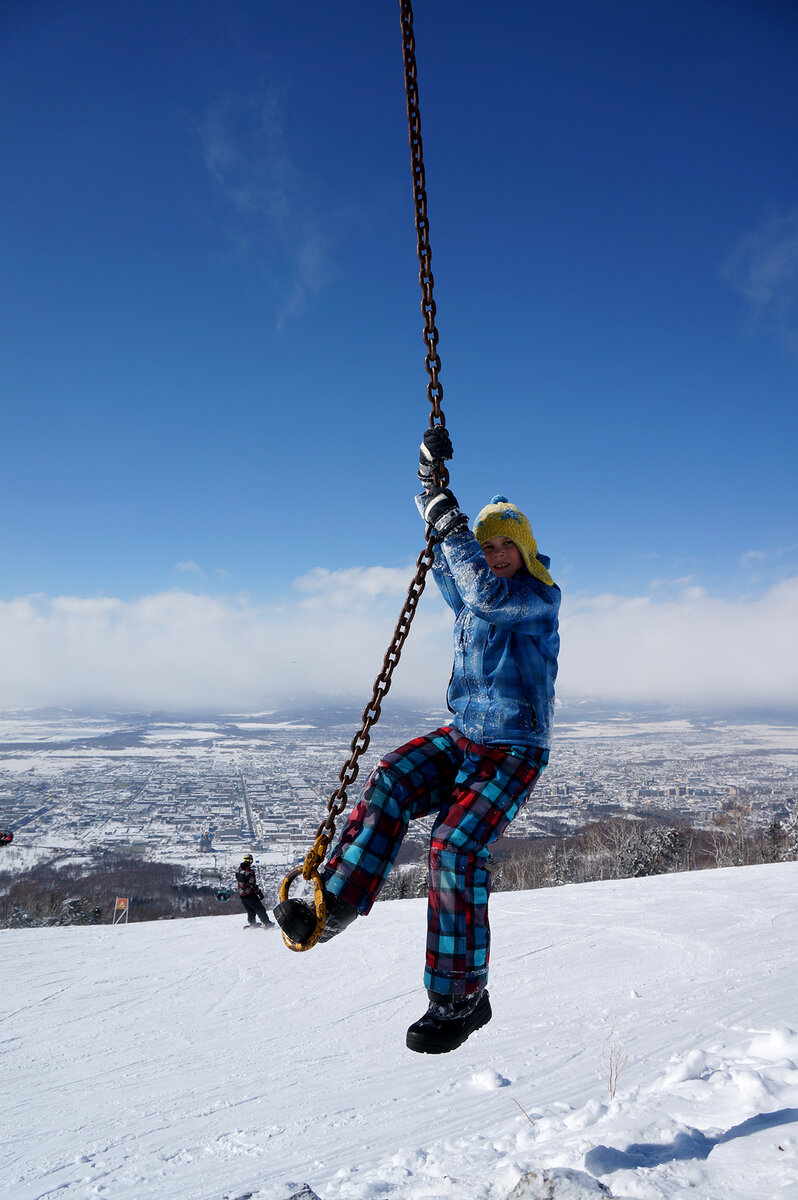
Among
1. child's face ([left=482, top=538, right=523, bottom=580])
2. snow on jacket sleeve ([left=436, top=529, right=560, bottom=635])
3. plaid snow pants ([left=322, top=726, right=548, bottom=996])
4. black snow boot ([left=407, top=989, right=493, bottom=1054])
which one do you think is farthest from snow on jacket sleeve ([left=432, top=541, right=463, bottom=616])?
black snow boot ([left=407, top=989, right=493, bottom=1054])

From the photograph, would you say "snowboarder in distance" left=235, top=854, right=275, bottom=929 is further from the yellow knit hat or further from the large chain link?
the yellow knit hat

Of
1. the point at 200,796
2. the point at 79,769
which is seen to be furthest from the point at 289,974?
the point at 79,769

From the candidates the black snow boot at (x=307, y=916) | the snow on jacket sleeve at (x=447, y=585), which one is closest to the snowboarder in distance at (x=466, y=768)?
the black snow boot at (x=307, y=916)

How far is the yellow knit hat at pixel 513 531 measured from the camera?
8.43 ft

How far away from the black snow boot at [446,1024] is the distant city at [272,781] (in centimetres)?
253

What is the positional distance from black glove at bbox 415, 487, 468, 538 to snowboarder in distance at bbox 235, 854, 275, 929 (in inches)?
435

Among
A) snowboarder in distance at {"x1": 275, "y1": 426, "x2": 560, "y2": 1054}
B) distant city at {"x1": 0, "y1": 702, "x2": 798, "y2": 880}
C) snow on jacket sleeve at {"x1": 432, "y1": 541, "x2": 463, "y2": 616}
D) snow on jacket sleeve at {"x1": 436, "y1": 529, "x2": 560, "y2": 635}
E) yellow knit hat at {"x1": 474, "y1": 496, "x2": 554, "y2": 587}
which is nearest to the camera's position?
snowboarder in distance at {"x1": 275, "y1": 426, "x2": 560, "y2": 1054}

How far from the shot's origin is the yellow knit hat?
2568 mm

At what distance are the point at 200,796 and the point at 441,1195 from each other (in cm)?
5812

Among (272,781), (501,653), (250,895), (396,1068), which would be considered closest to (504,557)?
(501,653)

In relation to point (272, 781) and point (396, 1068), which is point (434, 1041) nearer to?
point (396, 1068)

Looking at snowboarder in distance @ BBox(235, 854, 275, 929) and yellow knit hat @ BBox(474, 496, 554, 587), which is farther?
snowboarder in distance @ BBox(235, 854, 275, 929)

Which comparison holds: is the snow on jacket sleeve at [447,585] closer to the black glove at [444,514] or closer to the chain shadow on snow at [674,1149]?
the black glove at [444,514]

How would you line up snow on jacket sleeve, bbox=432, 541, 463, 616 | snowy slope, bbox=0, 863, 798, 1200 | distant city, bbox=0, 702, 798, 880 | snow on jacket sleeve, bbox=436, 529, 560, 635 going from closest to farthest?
snow on jacket sleeve, bbox=436, 529, 560, 635, snow on jacket sleeve, bbox=432, 541, 463, 616, snowy slope, bbox=0, 863, 798, 1200, distant city, bbox=0, 702, 798, 880
